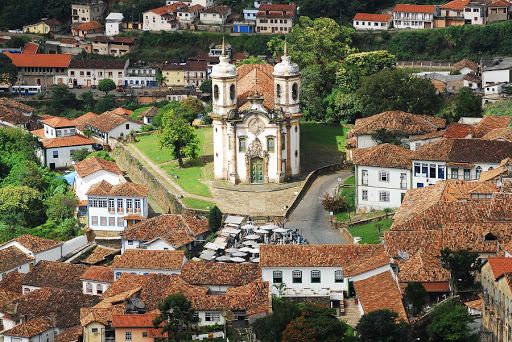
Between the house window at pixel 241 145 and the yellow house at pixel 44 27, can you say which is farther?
the yellow house at pixel 44 27

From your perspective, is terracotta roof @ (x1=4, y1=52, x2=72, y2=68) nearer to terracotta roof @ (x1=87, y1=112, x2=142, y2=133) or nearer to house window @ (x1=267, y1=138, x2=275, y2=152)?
terracotta roof @ (x1=87, y1=112, x2=142, y2=133)

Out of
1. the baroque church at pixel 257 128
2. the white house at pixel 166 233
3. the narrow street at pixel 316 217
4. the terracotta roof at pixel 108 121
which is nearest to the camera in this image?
the narrow street at pixel 316 217

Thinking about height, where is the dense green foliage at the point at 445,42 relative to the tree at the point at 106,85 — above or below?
above

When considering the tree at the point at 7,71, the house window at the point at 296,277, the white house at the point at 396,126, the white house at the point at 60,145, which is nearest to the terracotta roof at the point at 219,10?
the tree at the point at 7,71

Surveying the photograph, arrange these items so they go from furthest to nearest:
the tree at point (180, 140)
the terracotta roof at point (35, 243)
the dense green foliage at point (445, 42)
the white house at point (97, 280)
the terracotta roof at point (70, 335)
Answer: the dense green foliage at point (445, 42)
the tree at point (180, 140)
the terracotta roof at point (35, 243)
the white house at point (97, 280)
the terracotta roof at point (70, 335)

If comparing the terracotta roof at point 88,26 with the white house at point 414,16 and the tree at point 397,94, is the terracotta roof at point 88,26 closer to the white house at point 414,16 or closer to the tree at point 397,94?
the white house at point 414,16

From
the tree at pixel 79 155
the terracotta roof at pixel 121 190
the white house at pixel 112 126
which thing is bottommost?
the tree at pixel 79 155
